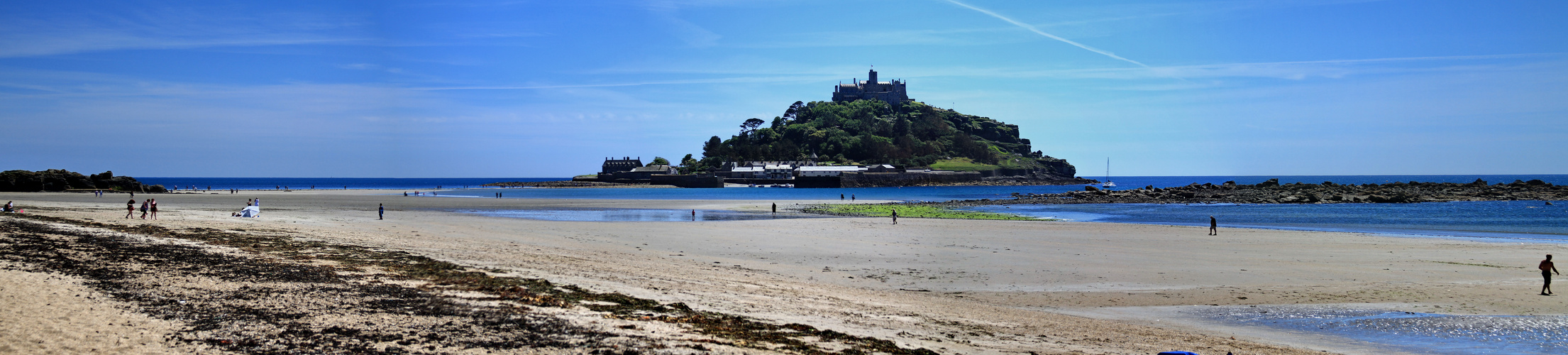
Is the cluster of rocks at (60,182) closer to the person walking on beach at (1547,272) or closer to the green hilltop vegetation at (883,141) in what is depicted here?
the person walking on beach at (1547,272)

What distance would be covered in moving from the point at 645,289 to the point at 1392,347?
8.90 meters

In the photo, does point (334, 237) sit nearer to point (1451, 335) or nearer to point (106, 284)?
point (106, 284)

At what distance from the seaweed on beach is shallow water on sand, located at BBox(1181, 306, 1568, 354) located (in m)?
5.72

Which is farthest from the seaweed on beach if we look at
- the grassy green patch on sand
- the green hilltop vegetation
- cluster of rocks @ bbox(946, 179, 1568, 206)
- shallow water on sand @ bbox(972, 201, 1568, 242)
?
the green hilltop vegetation

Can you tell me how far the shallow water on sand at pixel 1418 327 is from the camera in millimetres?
8719

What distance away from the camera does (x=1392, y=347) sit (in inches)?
337

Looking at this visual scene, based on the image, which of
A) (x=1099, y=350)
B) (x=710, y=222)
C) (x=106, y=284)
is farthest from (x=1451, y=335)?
(x=710, y=222)

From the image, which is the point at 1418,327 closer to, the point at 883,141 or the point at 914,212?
the point at 914,212

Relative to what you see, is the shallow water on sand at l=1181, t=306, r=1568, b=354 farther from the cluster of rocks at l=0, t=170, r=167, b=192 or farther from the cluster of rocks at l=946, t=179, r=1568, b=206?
the cluster of rocks at l=0, t=170, r=167, b=192

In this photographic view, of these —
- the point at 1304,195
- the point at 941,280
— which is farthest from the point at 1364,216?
the point at 941,280

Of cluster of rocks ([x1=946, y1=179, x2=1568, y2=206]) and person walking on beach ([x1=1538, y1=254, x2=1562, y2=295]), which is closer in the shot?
person walking on beach ([x1=1538, y1=254, x2=1562, y2=295])

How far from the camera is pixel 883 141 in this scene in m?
164

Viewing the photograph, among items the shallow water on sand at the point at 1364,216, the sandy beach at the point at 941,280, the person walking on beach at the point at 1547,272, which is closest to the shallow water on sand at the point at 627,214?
the sandy beach at the point at 941,280

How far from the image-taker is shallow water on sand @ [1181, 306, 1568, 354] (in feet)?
28.6
